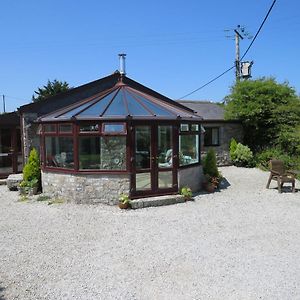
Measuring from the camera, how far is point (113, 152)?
8.89 meters

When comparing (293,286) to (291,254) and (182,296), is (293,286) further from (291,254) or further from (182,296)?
(182,296)

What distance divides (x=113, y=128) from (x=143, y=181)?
1.81 m

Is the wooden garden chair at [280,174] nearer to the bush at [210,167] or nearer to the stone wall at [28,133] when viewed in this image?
the bush at [210,167]

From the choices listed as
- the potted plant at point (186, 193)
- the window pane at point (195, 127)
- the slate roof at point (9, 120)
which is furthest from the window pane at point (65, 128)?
the slate roof at point (9, 120)

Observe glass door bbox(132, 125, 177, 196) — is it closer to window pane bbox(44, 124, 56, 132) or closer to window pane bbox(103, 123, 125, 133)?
window pane bbox(103, 123, 125, 133)

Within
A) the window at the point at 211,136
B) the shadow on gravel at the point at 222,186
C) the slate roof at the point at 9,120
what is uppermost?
the slate roof at the point at 9,120

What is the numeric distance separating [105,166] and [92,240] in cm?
307

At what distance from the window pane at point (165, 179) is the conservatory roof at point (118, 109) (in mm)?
1711

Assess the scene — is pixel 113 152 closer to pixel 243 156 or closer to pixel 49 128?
pixel 49 128

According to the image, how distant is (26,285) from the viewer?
4.37 meters

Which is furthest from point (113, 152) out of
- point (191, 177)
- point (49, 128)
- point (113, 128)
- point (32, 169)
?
point (32, 169)

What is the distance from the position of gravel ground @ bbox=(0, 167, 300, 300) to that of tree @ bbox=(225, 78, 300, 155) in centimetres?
873

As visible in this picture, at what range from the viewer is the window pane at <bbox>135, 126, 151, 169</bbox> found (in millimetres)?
8992

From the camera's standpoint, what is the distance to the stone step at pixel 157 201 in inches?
338
